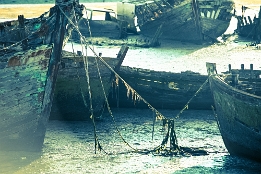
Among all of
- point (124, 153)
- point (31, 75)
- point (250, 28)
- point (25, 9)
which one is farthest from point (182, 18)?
point (31, 75)

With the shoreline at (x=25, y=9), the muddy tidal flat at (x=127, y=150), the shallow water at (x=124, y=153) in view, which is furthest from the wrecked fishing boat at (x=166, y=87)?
the shoreline at (x=25, y=9)

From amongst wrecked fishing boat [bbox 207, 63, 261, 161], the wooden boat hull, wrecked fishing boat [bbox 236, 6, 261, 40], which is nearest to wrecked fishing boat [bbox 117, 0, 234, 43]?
wrecked fishing boat [bbox 236, 6, 261, 40]

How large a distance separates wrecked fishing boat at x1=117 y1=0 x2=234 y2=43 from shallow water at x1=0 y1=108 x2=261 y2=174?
392 inches

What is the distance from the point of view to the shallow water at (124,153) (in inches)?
418

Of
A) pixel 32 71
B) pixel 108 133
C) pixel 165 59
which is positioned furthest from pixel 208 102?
pixel 165 59

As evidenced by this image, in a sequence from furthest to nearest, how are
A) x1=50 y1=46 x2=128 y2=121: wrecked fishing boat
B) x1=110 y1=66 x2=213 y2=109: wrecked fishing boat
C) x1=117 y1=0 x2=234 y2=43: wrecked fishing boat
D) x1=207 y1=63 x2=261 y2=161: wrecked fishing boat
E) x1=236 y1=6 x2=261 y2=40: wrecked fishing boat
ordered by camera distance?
x1=236 y1=6 x2=261 y2=40: wrecked fishing boat < x1=117 y1=0 x2=234 y2=43: wrecked fishing boat < x1=110 y1=66 x2=213 y2=109: wrecked fishing boat < x1=50 y1=46 x2=128 y2=121: wrecked fishing boat < x1=207 y1=63 x2=261 y2=161: wrecked fishing boat

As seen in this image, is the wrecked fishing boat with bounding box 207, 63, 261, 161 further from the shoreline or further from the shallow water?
the shoreline

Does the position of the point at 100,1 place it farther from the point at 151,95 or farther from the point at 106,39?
the point at 151,95

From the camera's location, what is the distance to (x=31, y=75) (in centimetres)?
1070

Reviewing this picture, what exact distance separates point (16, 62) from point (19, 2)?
2380 centimetres

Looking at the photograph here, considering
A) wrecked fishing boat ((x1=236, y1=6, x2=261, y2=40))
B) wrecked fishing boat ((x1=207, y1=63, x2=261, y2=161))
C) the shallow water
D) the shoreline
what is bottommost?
the shallow water

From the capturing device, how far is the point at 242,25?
24391 millimetres

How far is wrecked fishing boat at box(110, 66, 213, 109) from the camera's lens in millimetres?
13742

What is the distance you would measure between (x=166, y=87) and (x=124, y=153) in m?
3.05
